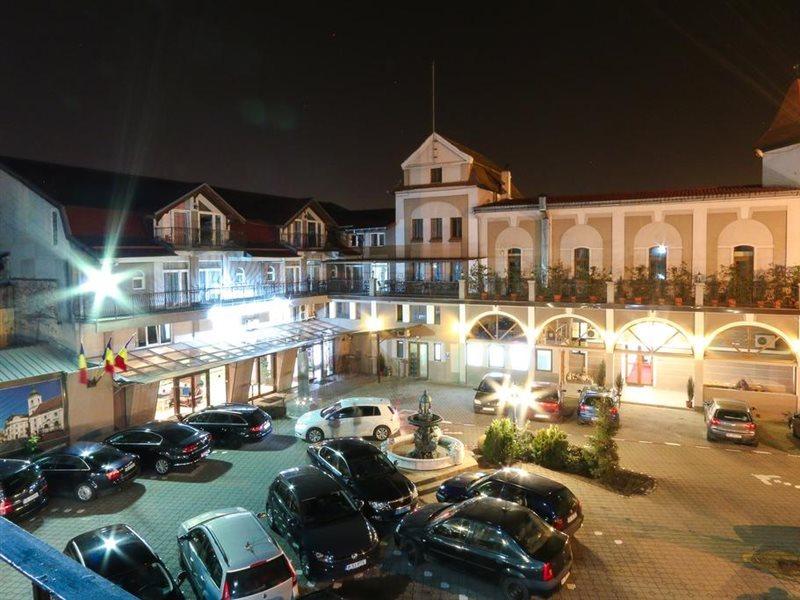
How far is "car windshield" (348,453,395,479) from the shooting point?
15.6 meters

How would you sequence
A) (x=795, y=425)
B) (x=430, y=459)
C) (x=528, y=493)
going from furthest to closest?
(x=795, y=425)
(x=430, y=459)
(x=528, y=493)

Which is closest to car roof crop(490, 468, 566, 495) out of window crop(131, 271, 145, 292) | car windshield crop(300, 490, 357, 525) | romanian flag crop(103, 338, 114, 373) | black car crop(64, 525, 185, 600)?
car windshield crop(300, 490, 357, 525)

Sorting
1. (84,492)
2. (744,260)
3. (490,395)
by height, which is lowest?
(84,492)

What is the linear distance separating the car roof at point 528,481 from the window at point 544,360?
50.4ft

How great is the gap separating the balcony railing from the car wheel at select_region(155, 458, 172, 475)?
6.02m

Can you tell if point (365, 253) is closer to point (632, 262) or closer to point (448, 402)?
point (448, 402)

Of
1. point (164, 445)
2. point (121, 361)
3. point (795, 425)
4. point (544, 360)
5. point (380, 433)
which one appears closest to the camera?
point (164, 445)

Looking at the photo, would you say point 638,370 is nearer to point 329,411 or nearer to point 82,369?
point 329,411

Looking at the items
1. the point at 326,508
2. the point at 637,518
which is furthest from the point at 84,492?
the point at 637,518

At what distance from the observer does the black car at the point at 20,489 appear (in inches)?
564

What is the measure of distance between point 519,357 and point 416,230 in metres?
9.71

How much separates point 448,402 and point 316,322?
366 inches

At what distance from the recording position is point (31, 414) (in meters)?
18.9

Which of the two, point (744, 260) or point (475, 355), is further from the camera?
point (475, 355)
